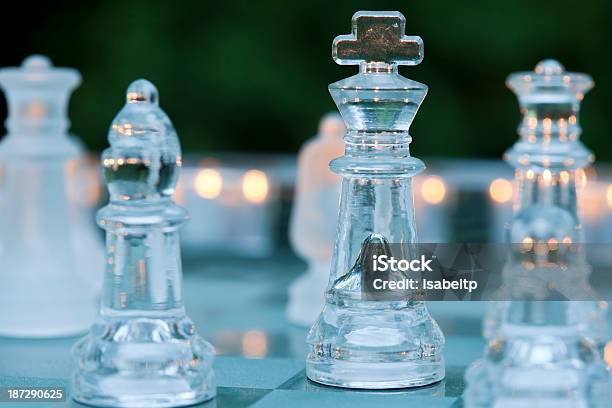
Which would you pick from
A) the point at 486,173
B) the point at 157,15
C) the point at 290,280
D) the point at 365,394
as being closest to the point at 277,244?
the point at 290,280

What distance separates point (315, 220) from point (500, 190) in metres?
1.56

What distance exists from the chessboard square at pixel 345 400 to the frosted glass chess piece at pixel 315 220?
0.54m

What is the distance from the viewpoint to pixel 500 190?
3.50m

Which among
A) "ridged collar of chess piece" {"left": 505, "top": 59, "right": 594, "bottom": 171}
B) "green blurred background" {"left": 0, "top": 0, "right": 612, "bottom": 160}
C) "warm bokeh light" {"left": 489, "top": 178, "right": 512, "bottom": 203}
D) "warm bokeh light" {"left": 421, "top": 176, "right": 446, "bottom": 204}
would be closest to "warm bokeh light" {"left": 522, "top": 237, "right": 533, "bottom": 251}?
"ridged collar of chess piece" {"left": 505, "top": 59, "right": 594, "bottom": 171}

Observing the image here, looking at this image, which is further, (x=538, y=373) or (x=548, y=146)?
(x=548, y=146)

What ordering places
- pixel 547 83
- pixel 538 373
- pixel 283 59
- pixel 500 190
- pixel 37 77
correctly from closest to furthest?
pixel 538 373
pixel 547 83
pixel 37 77
pixel 500 190
pixel 283 59

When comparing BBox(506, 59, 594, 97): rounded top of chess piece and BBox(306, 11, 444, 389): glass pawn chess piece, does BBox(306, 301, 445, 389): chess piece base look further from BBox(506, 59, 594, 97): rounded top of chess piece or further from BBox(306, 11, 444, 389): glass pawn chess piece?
BBox(506, 59, 594, 97): rounded top of chess piece

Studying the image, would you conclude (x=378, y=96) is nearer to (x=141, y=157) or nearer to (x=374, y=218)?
(x=374, y=218)

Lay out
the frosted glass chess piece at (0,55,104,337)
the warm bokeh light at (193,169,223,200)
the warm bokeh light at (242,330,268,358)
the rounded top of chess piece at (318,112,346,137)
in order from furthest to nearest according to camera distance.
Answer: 1. the warm bokeh light at (193,169,223,200)
2. the rounded top of chess piece at (318,112,346,137)
3. the frosted glass chess piece at (0,55,104,337)
4. the warm bokeh light at (242,330,268,358)

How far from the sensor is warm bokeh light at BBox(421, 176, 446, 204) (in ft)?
10.9

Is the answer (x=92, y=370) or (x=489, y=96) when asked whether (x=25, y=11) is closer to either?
(x=489, y=96)

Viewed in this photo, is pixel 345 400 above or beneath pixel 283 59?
beneath

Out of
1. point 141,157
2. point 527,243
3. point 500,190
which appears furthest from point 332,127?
point 500,190

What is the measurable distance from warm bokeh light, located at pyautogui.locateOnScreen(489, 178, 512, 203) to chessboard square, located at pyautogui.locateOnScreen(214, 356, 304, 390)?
73.6 inches
